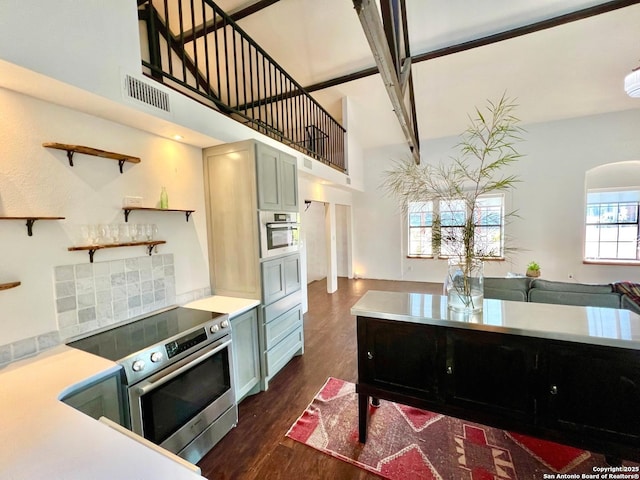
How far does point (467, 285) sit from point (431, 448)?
1203 millimetres

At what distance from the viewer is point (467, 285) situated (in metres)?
1.76

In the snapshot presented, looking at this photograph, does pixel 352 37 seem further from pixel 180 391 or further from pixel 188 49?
pixel 180 391

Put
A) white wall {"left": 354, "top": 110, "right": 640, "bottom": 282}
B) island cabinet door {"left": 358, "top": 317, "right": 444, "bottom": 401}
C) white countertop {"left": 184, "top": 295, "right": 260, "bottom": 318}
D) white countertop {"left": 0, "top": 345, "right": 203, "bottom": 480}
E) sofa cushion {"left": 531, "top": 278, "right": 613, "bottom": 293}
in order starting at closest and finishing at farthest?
white countertop {"left": 0, "top": 345, "right": 203, "bottom": 480}, island cabinet door {"left": 358, "top": 317, "right": 444, "bottom": 401}, white countertop {"left": 184, "top": 295, "right": 260, "bottom": 318}, sofa cushion {"left": 531, "top": 278, "right": 613, "bottom": 293}, white wall {"left": 354, "top": 110, "right": 640, "bottom": 282}

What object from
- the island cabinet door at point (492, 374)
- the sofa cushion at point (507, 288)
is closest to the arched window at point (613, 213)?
the sofa cushion at point (507, 288)

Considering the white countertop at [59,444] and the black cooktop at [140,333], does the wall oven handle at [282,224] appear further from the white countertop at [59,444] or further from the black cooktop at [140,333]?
the white countertop at [59,444]

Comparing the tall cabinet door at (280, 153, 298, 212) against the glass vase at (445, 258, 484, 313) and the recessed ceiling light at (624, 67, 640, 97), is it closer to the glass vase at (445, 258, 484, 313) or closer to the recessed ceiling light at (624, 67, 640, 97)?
the glass vase at (445, 258, 484, 313)

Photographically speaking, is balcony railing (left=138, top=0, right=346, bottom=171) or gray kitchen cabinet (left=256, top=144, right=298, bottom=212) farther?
balcony railing (left=138, top=0, right=346, bottom=171)

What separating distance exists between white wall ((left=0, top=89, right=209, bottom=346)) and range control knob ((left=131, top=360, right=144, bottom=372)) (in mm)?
689

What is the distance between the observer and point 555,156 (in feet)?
18.3

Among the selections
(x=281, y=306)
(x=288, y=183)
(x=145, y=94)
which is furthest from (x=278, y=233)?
(x=145, y=94)

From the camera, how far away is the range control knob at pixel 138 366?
1447mm

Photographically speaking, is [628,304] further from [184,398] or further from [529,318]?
[184,398]

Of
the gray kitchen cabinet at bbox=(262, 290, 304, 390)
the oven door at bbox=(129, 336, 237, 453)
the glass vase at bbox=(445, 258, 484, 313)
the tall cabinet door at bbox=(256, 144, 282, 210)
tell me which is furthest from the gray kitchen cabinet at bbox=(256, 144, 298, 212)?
the glass vase at bbox=(445, 258, 484, 313)

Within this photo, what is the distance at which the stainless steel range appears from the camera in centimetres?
149
